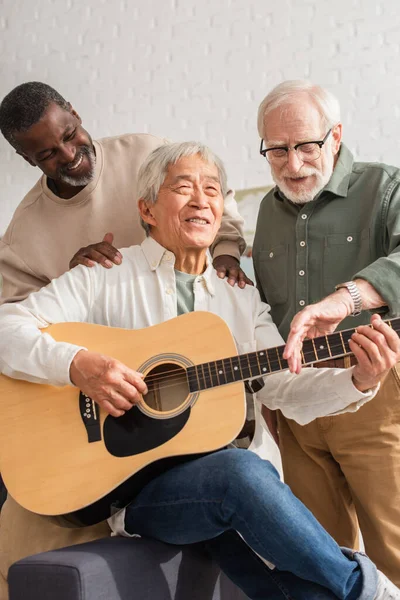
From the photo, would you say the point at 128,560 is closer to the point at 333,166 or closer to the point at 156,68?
the point at 333,166

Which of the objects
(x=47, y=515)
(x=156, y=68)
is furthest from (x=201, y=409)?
(x=156, y=68)

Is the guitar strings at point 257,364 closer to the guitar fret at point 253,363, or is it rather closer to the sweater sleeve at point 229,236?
the guitar fret at point 253,363

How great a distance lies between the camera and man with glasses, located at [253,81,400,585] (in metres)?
2.32

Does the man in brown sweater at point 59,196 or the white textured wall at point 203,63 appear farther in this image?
the white textured wall at point 203,63

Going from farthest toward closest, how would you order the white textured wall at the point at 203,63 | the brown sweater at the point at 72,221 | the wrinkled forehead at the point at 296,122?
the white textured wall at the point at 203,63 → the brown sweater at the point at 72,221 → the wrinkled forehead at the point at 296,122

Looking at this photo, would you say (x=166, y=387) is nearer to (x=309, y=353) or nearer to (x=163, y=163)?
(x=309, y=353)

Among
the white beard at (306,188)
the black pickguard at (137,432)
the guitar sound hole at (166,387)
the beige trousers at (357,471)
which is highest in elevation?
the white beard at (306,188)

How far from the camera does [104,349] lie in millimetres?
2113

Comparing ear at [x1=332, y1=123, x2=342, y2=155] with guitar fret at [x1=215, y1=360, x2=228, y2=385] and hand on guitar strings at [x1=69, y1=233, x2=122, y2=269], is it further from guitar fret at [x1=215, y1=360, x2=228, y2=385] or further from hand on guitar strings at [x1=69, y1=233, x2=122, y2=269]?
guitar fret at [x1=215, y1=360, x2=228, y2=385]

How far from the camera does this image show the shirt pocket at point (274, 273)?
2504 mm

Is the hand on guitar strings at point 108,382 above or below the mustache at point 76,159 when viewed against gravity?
below

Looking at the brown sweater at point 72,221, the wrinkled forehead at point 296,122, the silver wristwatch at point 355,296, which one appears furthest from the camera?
the brown sweater at point 72,221

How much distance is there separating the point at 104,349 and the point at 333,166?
3.12 feet

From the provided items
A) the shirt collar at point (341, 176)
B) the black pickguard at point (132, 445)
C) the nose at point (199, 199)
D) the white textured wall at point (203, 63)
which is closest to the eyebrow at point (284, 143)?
the shirt collar at point (341, 176)
